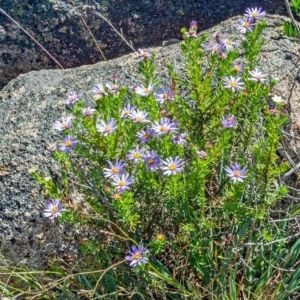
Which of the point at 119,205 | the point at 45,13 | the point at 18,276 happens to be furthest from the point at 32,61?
the point at 119,205

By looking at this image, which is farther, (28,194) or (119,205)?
(28,194)

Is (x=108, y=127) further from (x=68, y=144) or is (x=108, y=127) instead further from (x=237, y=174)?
Result: (x=237, y=174)

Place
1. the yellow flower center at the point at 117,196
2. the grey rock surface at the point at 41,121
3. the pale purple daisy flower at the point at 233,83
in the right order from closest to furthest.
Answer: the yellow flower center at the point at 117,196 < the pale purple daisy flower at the point at 233,83 < the grey rock surface at the point at 41,121

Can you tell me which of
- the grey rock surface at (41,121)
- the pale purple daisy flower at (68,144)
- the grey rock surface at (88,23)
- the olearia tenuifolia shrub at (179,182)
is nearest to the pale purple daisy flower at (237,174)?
the olearia tenuifolia shrub at (179,182)

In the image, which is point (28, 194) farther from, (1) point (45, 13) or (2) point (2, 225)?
(1) point (45, 13)

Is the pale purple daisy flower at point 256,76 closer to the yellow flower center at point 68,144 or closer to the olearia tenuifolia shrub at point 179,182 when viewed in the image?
the olearia tenuifolia shrub at point 179,182

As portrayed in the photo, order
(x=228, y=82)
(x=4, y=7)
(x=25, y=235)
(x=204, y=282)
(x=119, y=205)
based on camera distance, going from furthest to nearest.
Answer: (x=4, y=7) → (x=25, y=235) → (x=204, y=282) → (x=228, y=82) → (x=119, y=205)

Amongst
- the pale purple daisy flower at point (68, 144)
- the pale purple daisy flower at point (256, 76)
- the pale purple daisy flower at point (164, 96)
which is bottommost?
the pale purple daisy flower at point (68, 144)
